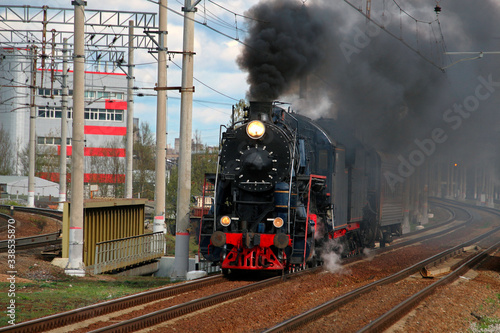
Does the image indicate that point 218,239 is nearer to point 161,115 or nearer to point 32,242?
point 161,115

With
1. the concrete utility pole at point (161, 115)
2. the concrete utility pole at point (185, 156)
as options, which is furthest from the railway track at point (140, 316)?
the concrete utility pole at point (161, 115)

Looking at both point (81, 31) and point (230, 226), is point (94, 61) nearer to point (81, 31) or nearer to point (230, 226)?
point (81, 31)

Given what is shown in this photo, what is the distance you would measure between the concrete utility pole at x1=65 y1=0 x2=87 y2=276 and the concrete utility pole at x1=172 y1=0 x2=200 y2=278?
2.74 metres

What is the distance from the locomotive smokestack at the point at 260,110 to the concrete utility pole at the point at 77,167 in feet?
16.2

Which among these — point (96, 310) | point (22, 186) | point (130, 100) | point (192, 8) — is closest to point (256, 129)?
point (192, 8)

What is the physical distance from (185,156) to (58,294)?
5798mm

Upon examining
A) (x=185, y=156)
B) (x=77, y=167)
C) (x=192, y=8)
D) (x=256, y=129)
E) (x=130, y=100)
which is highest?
(x=192, y=8)

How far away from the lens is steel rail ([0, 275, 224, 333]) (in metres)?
7.71

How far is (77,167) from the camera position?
14773mm

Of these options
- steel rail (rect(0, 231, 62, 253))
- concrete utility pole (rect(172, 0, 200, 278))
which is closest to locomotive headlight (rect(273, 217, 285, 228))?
concrete utility pole (rect(172, 0, 200, 278))

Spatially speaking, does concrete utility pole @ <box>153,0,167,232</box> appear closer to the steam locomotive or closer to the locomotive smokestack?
the steam locomotive

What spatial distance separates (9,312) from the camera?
8.61 m

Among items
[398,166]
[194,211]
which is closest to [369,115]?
[398,166]

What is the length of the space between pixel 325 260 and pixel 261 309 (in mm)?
6259
